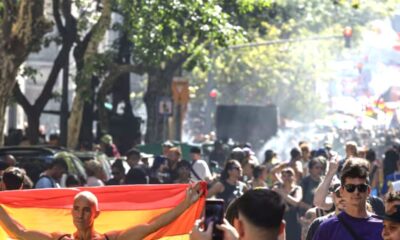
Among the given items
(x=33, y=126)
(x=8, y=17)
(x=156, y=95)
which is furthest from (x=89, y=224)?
(x=156, y=95)

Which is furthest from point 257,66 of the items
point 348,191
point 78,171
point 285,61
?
point 348,191

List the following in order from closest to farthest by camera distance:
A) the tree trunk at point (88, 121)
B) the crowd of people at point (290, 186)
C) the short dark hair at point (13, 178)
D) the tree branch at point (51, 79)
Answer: the crowd of people at point (290, 186) → the short dark hair at point (13, 178) → the tree branch at point (51, 79) → the tree trunk at point (88, 121)

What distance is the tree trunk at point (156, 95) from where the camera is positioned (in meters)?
41.4

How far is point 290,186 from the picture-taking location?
55.7 feet

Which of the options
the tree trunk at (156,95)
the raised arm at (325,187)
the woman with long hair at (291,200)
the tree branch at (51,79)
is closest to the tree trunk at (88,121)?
the tree branch at (51,79)

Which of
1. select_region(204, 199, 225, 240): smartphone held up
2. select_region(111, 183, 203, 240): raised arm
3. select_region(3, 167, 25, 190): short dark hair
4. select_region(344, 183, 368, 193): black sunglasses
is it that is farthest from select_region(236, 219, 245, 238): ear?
select_region(3, 167, 25, 190): short dark hair

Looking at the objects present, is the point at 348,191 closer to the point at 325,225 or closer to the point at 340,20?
the point at 325,225

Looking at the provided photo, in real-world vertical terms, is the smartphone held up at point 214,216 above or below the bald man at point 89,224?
above

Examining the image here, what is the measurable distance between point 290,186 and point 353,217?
8.21 meters

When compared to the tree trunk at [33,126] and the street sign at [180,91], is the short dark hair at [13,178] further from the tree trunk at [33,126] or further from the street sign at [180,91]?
the street sign at [180,91]

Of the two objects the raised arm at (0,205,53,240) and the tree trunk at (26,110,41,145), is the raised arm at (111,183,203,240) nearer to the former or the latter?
the raised arm at (0,205,53,240)

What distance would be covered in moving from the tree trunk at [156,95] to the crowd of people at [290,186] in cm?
1060

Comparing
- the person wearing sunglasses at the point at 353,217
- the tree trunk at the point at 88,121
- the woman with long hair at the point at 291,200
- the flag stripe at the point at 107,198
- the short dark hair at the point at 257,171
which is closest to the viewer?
the person wearing sunglasses at the point at 353,217

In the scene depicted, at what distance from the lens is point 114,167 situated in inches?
763
